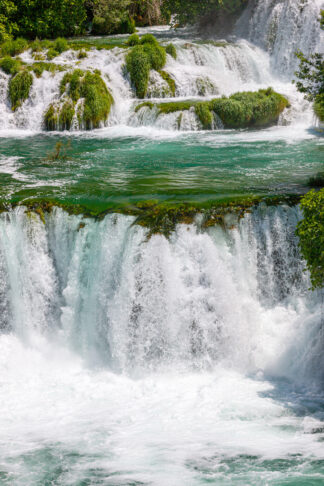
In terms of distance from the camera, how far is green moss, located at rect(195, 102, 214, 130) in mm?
18719

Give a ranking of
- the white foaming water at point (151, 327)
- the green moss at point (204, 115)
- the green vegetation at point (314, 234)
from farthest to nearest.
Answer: the green moss at point (204, 115) → the white foaming water at point (151, 327) → the green vegetation at point (314, 234)

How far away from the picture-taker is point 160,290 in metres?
10.2

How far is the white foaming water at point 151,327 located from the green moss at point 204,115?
344 inches

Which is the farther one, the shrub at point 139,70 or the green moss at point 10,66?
the shrub at point 139,70

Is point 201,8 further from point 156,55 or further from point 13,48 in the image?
point 13,48

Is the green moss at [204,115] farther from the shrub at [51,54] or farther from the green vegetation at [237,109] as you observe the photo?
the shrub at [51,54]

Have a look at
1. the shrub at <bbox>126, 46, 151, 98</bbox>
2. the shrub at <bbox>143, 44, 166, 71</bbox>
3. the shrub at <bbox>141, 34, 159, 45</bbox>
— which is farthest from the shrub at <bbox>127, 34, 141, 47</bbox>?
the shrub at <bbox>126, 46, 151, 98</bbox>

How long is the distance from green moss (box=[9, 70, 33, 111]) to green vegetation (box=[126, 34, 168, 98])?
3.69 m

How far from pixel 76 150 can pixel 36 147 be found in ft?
4.60

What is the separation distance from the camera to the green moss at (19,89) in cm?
1988

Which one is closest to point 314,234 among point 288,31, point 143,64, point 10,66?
point 143,64

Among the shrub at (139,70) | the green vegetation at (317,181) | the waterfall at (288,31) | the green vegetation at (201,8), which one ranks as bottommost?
the green vegetation at (317,181)

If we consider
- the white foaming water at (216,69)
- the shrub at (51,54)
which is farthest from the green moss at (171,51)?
the shrub at (51,54)

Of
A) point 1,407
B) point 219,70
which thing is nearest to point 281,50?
point 219,70
